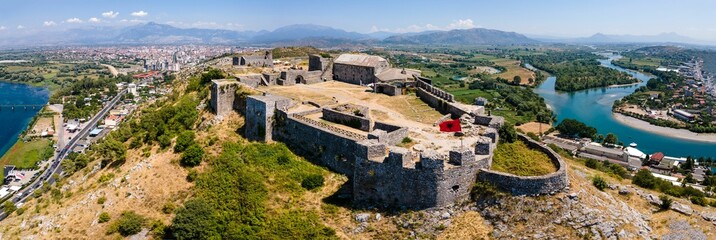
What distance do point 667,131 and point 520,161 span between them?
212 ft

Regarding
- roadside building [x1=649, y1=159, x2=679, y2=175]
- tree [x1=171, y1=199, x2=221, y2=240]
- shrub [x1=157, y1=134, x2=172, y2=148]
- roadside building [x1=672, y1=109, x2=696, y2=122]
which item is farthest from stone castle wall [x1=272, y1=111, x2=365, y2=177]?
roadside building [x1=672, y1=109, x2=696, y2=122]

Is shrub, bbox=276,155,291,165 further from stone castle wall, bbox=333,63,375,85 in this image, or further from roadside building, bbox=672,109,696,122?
roadside building, bbox=672,109,696,122

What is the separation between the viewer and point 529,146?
70.5ft

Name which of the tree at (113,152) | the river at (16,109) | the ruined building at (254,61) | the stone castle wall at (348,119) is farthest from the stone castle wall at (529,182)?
the river at (16,109)

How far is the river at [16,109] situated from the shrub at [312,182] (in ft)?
191

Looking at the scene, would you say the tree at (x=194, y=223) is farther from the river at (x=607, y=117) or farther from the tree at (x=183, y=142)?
the river at (x=607, y=117)

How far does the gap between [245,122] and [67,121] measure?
190 ft

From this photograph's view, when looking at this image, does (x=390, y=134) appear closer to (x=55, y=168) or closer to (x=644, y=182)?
(x=644, y=182)

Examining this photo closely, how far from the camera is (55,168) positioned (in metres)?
50.2

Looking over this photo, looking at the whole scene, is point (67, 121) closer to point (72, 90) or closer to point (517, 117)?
point (72, 90)

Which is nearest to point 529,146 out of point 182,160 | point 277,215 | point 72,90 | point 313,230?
point 313,230

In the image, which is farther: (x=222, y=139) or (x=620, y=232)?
(x=222, y=139)

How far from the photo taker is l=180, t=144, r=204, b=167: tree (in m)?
26.9

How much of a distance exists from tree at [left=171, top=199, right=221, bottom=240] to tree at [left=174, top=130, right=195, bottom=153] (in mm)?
7535
